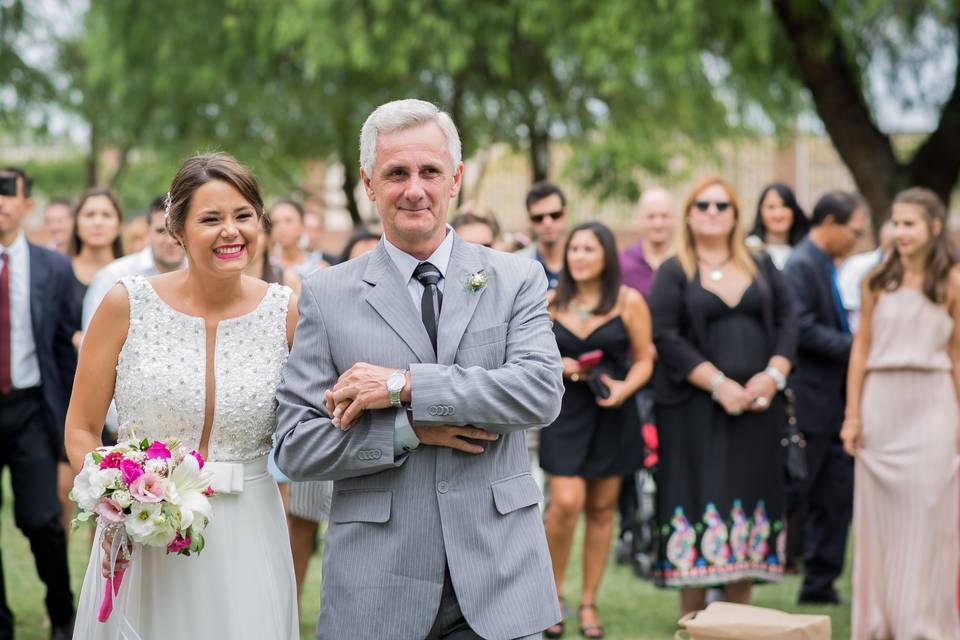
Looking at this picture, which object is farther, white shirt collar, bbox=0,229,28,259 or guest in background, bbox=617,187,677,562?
guest in background, bbox=617,187,677,562

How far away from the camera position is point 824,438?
30.6 ft

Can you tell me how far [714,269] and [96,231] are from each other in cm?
412

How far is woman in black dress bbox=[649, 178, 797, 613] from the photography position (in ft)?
25.4

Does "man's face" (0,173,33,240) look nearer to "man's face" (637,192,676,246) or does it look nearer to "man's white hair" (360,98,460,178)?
"man's white hair" (360,98,460,178)

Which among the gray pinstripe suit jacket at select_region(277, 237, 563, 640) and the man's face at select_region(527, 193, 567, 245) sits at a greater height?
the man's face at select_region(527, 193, 567, 245)

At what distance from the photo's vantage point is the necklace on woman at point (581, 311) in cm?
843

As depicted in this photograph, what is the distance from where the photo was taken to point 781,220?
10.3 meters

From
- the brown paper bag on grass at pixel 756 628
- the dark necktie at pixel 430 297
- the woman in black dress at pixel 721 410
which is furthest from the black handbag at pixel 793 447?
→ the dark necktie at pixel 430 297

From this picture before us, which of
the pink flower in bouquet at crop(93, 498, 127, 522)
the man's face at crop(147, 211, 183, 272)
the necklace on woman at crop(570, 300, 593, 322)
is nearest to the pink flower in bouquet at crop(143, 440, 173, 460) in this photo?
the pink flower in bouquet at crop(93, 498, 127, 522)

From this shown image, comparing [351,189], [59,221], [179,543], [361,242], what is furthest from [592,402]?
[351,189]

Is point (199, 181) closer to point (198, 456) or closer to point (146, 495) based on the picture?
point (198, 456)

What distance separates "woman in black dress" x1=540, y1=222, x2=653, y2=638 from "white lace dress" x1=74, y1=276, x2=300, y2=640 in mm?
3686

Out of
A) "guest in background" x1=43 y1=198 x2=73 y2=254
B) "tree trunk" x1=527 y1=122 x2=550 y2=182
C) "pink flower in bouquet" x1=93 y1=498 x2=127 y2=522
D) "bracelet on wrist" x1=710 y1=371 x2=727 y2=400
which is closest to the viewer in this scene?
"pink flower in bouquet" x1=93 y1=498 x2=127 y2=522

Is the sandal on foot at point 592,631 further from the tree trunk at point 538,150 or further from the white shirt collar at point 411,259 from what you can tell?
the tree trunk at point 538,150
